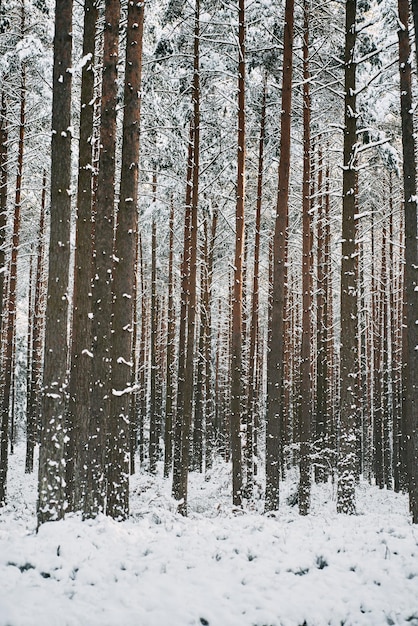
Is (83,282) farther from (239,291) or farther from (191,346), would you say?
(239,291)

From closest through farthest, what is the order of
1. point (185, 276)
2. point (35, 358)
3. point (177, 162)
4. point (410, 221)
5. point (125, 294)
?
point (125, 294) → point (410, 221) → point (177, 162) → point (185, 276) → point (35, 358)

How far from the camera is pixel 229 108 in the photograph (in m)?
15.4

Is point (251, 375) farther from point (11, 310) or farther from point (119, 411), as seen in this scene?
point (119, 411)

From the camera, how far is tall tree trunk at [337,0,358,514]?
36.9 ft

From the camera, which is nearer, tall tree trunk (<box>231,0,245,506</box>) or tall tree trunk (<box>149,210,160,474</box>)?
tall tree trunk (<box>231,0,245,506</box>)

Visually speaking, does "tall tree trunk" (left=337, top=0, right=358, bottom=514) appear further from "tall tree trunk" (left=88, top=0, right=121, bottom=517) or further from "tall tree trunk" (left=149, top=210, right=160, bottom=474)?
"tall tree trunk" (left=149, top=210, right=160, bottom=474)

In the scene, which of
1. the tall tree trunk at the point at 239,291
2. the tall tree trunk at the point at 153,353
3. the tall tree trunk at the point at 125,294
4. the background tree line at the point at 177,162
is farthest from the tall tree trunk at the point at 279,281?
the tall tree trunk at the point at 153,353

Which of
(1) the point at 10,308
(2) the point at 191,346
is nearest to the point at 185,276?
(2) the point at 191,346

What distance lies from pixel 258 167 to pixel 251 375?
24.3ft

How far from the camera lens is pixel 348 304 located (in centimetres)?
1145

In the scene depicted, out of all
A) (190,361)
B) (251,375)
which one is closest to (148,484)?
(251,375)

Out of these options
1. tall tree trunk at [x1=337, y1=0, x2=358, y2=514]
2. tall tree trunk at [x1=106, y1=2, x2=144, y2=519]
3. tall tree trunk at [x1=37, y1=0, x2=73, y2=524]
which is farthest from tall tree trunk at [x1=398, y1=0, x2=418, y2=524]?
tall tree trunk at [x1=37, y1=0, x2=73, y2=524]

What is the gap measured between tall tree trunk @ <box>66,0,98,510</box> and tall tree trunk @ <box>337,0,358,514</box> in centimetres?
541

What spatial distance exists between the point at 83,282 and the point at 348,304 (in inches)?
223
